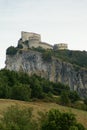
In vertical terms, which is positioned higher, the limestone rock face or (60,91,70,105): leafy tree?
the limestone rock face

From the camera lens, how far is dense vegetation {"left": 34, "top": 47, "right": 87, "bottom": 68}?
158625 mm

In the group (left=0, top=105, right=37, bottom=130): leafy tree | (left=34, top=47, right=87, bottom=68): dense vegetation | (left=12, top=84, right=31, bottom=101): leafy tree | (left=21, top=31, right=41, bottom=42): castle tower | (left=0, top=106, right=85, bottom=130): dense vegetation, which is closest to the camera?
(left=0, top=105, right=37, bottom=130): leafy tree

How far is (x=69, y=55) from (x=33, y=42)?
564 inches

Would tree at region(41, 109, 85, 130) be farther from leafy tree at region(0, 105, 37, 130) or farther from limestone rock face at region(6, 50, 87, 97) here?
limestone rock face at region(6, 50, 87, 97)

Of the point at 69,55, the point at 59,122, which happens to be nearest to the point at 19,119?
the point at 59,122

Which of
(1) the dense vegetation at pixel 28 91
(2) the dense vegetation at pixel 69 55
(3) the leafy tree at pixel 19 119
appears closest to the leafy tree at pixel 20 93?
(1) the dense vegetation at pixel 28 91

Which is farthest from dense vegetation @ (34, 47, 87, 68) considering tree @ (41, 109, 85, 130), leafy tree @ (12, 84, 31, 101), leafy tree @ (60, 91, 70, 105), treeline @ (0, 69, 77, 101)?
tree @ (41, 109, 85, 130)

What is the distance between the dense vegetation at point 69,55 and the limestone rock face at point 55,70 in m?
2.20

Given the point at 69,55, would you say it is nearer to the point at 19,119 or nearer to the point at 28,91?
the point at 28,91

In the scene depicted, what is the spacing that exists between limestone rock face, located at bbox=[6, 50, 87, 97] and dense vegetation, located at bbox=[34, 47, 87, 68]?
2203mm

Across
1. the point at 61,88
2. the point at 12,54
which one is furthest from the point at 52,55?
the point at 61,88

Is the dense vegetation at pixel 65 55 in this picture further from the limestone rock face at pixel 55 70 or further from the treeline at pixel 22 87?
the treeline at pixel 22 87

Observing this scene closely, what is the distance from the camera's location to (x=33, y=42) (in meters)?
168

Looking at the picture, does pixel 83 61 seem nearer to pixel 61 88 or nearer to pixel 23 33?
pixel 23 33
